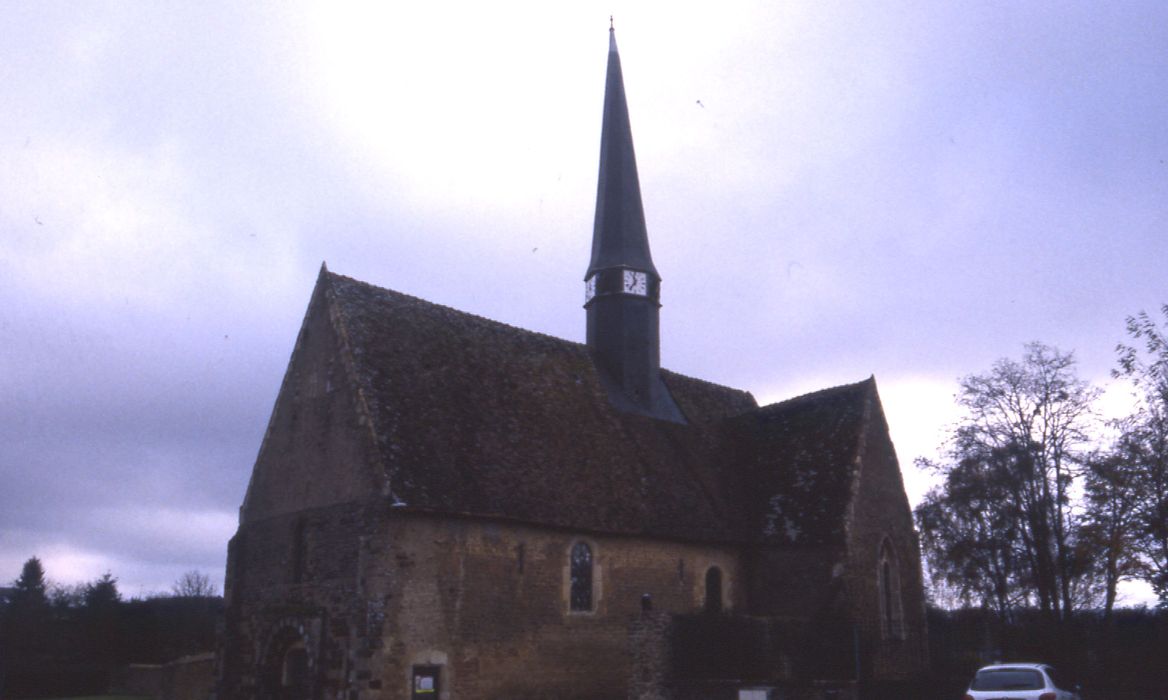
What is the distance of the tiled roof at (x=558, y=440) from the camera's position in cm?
2052

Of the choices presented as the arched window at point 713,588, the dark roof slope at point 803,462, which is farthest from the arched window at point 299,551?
the dark roof slope at point 803,462

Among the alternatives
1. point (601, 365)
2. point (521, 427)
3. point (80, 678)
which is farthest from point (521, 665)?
point (80, 678)

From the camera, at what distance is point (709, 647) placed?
19.6 metres

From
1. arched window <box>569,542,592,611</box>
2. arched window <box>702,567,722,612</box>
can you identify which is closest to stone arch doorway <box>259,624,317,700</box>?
arched window <box>569,542,592,611</box>

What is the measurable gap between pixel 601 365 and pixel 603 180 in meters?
7.07

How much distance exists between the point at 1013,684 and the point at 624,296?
16382 millimetres

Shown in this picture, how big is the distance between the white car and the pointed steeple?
16.5 metres

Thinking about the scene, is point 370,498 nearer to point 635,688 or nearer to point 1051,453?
point 635,688

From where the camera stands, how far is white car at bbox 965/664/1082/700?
51.5ft

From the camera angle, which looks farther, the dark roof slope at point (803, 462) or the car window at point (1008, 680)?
the dark roof slope at point (803, 462)

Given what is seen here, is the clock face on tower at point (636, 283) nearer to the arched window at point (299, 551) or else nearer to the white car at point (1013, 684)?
the arched window at point (299, 551)

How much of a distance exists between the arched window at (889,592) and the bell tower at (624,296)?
7350 millimetres

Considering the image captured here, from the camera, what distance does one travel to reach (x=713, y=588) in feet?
81.5

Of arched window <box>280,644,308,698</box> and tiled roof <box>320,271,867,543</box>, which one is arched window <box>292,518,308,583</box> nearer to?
arched window <box>280,644,308,698</box>
